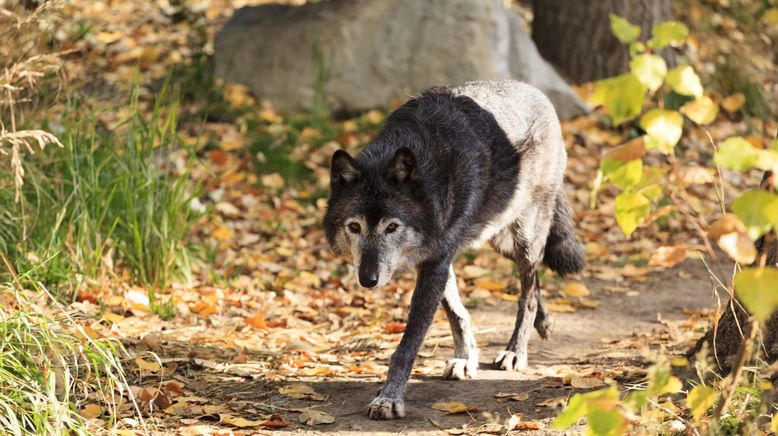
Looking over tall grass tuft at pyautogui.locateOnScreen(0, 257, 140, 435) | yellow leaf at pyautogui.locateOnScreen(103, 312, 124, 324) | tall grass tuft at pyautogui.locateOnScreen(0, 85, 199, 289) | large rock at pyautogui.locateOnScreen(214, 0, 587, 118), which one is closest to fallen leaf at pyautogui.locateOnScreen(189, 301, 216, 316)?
tall grass tuft at pyautogui.locateOnScreen(0, 85, 199, 289)

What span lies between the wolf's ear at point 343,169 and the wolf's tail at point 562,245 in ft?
5.70

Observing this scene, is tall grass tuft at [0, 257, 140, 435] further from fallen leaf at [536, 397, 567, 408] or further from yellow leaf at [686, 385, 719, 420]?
yellow leaf at [686, 385, 719, 420]

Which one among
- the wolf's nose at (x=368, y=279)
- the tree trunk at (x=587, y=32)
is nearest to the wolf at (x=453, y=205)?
the wolf's nose at (x=368, y=279)

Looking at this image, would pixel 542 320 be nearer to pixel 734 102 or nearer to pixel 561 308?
pixel 561 308

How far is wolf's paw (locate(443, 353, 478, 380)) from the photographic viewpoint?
4.96 meters

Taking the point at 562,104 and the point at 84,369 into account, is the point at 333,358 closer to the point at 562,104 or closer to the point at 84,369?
the point at 84,369

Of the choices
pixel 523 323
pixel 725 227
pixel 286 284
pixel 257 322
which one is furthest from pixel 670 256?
pixel 286 284

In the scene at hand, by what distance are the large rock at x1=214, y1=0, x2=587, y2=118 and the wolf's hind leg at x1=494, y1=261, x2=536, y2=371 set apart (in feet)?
14.8

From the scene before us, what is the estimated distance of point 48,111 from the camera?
21.1 feet

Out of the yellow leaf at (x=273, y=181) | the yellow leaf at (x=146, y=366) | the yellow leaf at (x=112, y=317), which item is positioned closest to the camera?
the yellow leaf at (x=146, y=366)

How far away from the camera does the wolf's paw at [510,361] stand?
518 centimetres

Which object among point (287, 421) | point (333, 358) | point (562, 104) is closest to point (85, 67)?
point (562, 104)

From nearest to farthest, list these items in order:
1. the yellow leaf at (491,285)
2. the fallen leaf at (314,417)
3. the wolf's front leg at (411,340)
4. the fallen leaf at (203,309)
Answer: the fallen leaf at (314,417) → the wolf's front leg at (411,340) → the fallen leaf at (203,309) → the yellow leaf at (491,285)

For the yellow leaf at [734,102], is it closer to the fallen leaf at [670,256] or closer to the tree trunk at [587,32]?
the tree trunk at [587,32]
